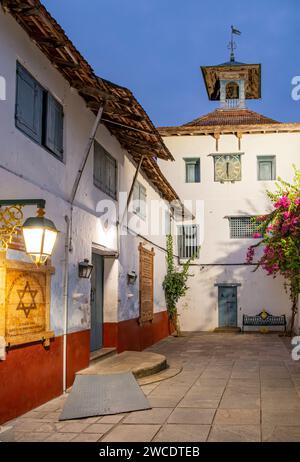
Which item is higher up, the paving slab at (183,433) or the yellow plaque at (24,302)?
the yellow plaque at (24,302)

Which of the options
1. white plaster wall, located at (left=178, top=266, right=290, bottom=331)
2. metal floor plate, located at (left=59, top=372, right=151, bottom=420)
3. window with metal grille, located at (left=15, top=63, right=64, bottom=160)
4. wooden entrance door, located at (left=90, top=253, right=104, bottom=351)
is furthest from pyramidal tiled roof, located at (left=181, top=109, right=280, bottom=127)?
metal floor plate, located at (left=59, top=372, right=151, bottom=420)

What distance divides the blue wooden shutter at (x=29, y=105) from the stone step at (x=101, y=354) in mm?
4473

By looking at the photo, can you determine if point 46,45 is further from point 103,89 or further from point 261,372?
point 261,372

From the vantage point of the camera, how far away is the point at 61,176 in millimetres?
8820

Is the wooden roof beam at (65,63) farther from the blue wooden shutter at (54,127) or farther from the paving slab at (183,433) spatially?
the paving slab at (183,433)

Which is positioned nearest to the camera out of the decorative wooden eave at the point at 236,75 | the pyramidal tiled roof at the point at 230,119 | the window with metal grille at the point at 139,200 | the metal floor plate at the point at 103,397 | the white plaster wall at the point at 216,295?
the metal floor plate at the point at 103,397

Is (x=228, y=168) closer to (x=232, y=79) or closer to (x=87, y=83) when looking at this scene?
(x=232, y=79)

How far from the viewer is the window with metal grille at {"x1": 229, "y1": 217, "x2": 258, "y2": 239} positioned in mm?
21875

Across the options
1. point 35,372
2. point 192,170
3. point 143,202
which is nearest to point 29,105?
point 35,372

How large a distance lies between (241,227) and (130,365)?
13055mm

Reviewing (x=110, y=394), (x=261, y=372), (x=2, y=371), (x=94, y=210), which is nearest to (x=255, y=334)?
(x=261, y=372)

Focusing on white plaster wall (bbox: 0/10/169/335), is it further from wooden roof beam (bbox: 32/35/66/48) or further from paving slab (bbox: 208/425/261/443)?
paving slab (bbox: 208/425/261/443)

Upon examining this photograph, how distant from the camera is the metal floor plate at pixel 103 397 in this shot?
7.05 metres

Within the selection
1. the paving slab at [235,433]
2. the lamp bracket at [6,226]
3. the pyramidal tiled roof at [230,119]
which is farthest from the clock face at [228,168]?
the paving slab at [235,433]
